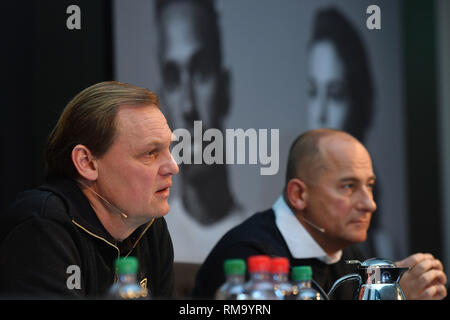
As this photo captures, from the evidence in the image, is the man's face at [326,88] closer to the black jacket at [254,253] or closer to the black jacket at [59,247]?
the black jacket at [254,253]

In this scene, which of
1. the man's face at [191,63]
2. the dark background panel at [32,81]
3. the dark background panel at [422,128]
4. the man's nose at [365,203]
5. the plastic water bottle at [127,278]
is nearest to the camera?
the plastic water bottle at [127,278]

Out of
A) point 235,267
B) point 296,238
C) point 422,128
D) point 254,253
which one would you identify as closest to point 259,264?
point 235,267

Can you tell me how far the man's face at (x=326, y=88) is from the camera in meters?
2.98

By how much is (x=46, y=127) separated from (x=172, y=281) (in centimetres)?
97

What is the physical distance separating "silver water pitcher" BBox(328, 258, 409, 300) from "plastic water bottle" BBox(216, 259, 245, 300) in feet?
1.08

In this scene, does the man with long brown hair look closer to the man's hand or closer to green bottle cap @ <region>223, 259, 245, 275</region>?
green bottle cap @ <region>223, 259, 245, 275</region>

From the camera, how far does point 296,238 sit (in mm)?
2346

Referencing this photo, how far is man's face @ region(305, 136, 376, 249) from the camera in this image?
2465 millimetres

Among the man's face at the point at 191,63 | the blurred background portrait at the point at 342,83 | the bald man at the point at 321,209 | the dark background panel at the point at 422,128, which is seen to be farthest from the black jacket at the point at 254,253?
the dark background panel at the point at 422,128

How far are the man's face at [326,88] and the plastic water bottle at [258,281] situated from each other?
1.78m

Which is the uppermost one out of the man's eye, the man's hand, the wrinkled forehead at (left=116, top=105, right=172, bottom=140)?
the wrinkled forehead at (left=116, top=105, right=172, bottom=140)

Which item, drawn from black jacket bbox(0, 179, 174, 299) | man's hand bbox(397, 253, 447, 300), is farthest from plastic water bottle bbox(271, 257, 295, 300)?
man's hand bbox(397, 253, 447, 300)

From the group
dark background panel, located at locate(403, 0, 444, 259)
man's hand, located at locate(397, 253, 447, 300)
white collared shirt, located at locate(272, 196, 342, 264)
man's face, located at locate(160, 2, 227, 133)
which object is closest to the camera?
man's hand, located at locate(397, 253, 447, 300)

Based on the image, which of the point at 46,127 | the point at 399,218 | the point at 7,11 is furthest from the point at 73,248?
the point at 399,218
